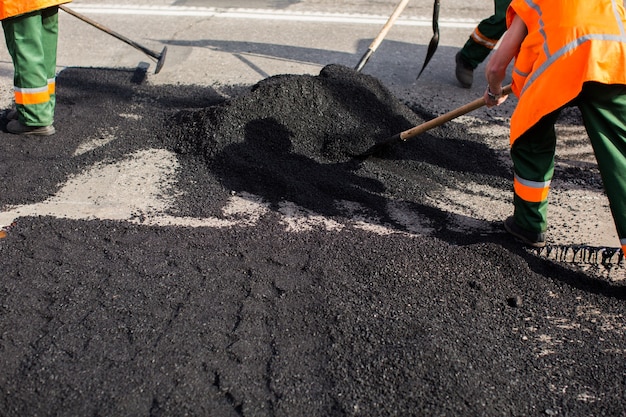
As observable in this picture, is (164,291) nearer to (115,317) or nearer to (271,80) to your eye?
(115,317)

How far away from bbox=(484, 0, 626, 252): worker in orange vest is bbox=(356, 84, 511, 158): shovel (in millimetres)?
415

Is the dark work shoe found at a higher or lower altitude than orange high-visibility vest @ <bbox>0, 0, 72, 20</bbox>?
lower

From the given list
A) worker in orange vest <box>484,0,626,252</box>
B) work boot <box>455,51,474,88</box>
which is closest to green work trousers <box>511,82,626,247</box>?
worker in orange vest <box>484,0,626,252</box>

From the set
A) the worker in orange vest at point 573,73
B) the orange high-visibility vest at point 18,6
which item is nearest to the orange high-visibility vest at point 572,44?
the worker in orange vest at point 573,73

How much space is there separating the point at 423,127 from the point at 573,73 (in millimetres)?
1275

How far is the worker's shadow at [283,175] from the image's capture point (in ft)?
14.2

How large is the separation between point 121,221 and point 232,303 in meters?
1.08

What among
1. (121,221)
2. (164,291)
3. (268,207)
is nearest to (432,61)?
(268,207)

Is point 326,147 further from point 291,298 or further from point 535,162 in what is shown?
point 291,298

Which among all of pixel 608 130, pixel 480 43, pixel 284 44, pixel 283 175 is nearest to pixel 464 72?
pixel 480 43

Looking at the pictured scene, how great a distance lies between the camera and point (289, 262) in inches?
142

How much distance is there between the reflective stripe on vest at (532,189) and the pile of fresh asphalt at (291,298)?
0.30m

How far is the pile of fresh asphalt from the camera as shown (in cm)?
278

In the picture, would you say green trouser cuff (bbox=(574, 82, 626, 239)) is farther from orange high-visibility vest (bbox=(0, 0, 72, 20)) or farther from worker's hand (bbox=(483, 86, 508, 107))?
orange high-visibility vest (bbox=(0, 0, 72, 20))
